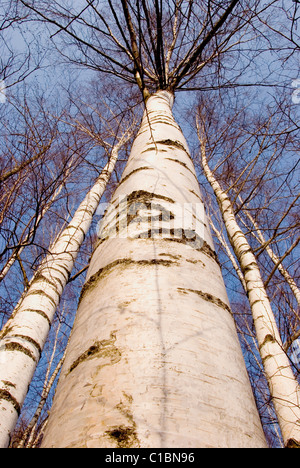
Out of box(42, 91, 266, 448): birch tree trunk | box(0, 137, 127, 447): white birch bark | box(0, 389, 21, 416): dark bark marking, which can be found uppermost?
box(0, 137, 127, 447): white birch bark

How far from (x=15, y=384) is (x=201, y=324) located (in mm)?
1616

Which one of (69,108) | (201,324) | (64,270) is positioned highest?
(69,108)

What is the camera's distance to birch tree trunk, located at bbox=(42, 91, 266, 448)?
0.46 meters

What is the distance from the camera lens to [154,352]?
21.5 inches

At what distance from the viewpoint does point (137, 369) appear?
0.52 meters

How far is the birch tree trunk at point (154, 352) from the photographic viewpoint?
46 centimetres

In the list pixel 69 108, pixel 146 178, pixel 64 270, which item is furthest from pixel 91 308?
pixel 69 108

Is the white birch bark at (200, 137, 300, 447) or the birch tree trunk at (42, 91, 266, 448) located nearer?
the birch tree trunk at (42, 91, 266, 448)

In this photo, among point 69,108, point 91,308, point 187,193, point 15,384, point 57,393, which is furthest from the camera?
point 69,108

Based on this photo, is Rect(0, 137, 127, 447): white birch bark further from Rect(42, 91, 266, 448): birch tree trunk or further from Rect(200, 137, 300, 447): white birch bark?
Rect(200, 137, 300, 447): white birch bark

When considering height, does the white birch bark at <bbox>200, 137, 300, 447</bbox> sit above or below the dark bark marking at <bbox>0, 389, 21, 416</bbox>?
above

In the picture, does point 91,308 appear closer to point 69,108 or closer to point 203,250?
point 203,250

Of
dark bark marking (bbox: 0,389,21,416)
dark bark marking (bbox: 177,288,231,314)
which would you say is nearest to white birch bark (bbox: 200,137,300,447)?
dark bark marking (bbox: 177,288,231,314)

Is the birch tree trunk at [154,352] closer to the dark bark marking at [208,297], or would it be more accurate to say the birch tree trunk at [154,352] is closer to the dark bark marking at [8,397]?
the dark bark marking at [208,297]
